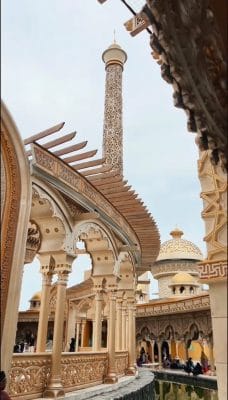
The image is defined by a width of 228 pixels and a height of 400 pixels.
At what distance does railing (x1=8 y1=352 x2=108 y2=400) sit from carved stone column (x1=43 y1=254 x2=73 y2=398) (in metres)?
0.13

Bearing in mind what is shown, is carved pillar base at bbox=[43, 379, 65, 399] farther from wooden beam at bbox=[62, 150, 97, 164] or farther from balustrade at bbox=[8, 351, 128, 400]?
wooden beam at bbox=[62, 150, 97, 164]

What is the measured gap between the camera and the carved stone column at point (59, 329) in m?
6.75

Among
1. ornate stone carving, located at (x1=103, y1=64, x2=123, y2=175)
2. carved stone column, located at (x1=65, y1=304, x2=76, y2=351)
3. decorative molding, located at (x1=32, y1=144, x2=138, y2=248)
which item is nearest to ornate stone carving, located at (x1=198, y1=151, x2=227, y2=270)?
decorative molding, located at (x1=32, y1=144, x2=138, y2=248)

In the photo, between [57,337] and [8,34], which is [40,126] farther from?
[8,34]

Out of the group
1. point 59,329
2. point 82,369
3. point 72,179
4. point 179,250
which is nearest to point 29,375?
point 59,329

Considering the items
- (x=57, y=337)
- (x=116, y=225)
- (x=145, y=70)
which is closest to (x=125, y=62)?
(x=145, y=70)

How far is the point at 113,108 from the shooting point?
807 inches

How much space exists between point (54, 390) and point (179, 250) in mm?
30499

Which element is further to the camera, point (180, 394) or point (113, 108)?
point (113, 108)

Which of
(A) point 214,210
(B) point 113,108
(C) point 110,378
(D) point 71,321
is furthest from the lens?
(D) point 71,321

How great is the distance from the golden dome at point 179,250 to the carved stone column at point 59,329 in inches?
1142

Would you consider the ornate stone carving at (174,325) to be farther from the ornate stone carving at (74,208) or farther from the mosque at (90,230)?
the ornate stone carving at (74,208)

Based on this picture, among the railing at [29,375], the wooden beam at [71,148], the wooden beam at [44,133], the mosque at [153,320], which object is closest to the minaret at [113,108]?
the mosque at [153,320]

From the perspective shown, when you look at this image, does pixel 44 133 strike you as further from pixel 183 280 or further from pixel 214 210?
pixel 183 280
